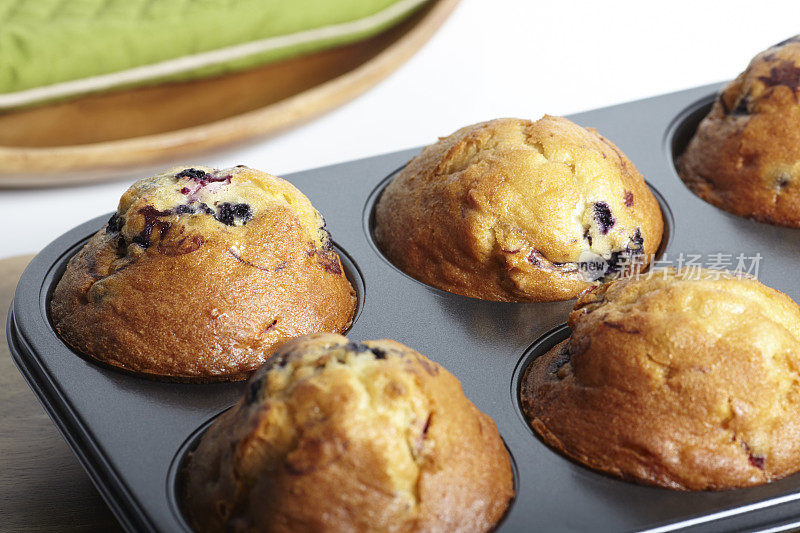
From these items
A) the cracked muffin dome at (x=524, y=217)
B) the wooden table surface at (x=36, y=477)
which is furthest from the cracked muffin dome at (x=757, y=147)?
the wooden table surface at (x=36, y=477)

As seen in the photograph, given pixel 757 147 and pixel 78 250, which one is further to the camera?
pixel 757 147

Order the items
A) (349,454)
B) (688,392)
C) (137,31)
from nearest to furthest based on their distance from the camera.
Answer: (349,454) < (688,392) < (137,31)

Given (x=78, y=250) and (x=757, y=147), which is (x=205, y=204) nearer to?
(x=78, y=250)

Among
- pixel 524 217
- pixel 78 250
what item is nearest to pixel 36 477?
pixel 78 250

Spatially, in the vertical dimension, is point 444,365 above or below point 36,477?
above


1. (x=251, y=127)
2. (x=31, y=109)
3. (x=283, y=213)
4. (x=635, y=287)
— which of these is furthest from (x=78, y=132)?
(x=635, y=287)
